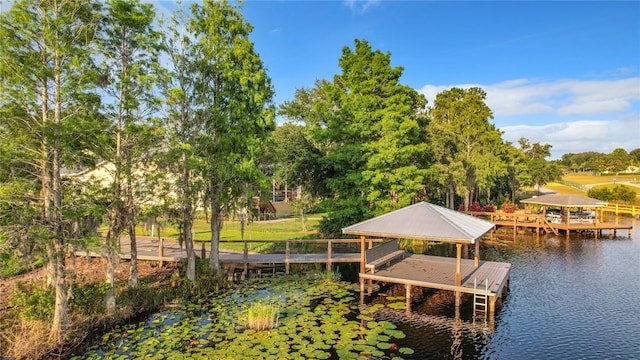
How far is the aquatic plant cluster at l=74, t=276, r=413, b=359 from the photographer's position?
9719 millimetres

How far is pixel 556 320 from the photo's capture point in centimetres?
1211

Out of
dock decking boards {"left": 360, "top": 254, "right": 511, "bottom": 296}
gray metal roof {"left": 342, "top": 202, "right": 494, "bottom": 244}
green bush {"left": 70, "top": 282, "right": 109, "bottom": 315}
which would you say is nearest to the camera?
green bush {"left": 70, "top": 282, "right": 109, "bottom": 315}

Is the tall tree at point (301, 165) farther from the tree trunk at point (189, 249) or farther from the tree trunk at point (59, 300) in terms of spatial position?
the tree trunk at point (59, 300)

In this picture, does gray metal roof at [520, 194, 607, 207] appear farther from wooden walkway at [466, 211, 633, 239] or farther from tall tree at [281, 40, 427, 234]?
tall tree at [281, 40, 427, 234]

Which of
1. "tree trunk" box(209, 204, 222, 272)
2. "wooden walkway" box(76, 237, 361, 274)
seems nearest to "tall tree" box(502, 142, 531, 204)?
"wooden walkway" box(76, 237, 361, 274)

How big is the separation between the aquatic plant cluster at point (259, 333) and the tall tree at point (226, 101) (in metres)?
4.70

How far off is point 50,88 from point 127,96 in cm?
208

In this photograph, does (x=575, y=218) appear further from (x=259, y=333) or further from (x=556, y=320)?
(x=259, y=333)

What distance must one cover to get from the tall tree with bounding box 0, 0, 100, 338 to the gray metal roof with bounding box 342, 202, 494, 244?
995cm

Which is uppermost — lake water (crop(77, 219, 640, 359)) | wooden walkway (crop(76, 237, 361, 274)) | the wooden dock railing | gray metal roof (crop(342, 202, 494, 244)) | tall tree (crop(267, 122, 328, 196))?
tall tree (crop(267, 122, 328, 196))

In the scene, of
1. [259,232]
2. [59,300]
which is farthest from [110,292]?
[259,232]

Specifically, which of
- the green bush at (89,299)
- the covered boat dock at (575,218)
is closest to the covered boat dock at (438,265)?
the green bush at (89,299)

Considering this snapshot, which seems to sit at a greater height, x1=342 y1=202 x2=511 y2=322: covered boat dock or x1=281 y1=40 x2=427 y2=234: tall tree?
x1=281 y1=40 x2=427 y2=234: tall tree

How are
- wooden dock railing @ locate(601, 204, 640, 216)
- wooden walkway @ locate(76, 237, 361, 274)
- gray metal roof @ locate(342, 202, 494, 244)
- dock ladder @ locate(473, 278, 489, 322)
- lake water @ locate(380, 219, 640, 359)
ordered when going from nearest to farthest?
lake water @ locate(380, 219, 640, 359) → dock ladder @ locate(473, 278, 489, 322) → gray metal roof @ locate(342, 202, 494, 244) → wooden walkway @ locate(76, 237, 361, 274) → wooden dock railing @ locate(601, 204, 640, 216)
